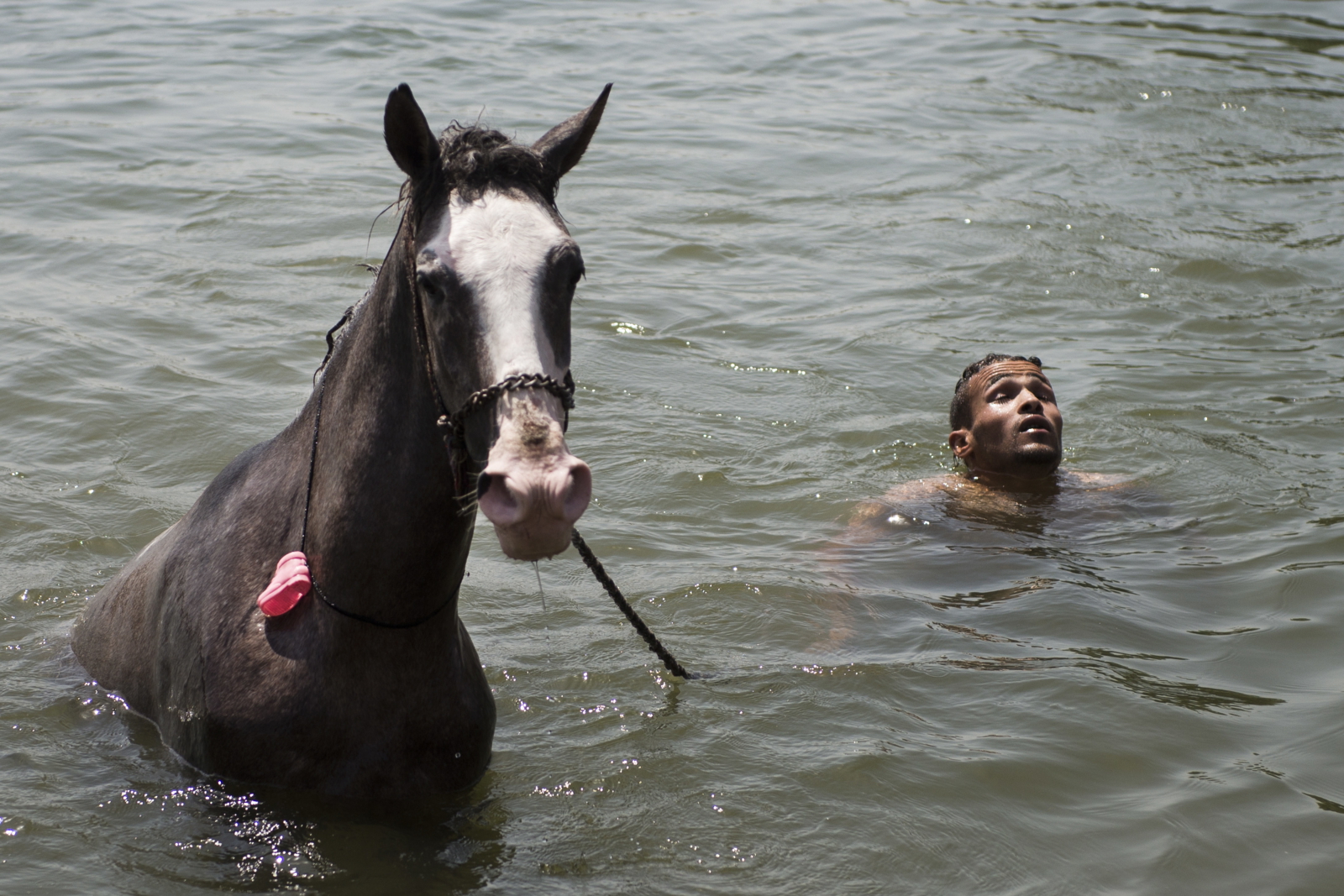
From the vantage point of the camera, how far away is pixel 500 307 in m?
2.83

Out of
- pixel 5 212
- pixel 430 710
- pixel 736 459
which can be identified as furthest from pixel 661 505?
pixel 5 212

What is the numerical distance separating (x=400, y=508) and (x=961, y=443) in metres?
4.97

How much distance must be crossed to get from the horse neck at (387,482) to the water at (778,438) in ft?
2.04

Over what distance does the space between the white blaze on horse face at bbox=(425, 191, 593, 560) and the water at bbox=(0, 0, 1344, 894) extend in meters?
1.33

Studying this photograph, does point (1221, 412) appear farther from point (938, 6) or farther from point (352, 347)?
point (938, 6)

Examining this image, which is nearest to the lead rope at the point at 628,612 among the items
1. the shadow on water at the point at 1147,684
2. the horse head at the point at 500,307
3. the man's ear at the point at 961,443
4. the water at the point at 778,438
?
the water at the point at 778,438

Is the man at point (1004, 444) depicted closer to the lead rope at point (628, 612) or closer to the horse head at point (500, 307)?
the lead rope at point (628, 612)

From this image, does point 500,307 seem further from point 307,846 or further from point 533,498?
point 307,846

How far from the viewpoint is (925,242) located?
10781 millimetres

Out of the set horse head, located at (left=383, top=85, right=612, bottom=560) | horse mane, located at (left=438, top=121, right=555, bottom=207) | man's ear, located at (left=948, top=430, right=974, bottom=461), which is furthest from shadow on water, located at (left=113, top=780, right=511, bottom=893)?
man's ear, located at (left=948, top=430, right=974, bottom=461)

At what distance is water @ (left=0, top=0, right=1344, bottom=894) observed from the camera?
13.0 feet

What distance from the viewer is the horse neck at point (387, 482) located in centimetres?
321

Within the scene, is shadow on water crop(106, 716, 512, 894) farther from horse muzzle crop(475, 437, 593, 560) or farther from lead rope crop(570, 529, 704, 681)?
horse muzzle crop(475, 437, 593, 560)

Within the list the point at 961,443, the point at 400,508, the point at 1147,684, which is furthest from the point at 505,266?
the point at 961,443
